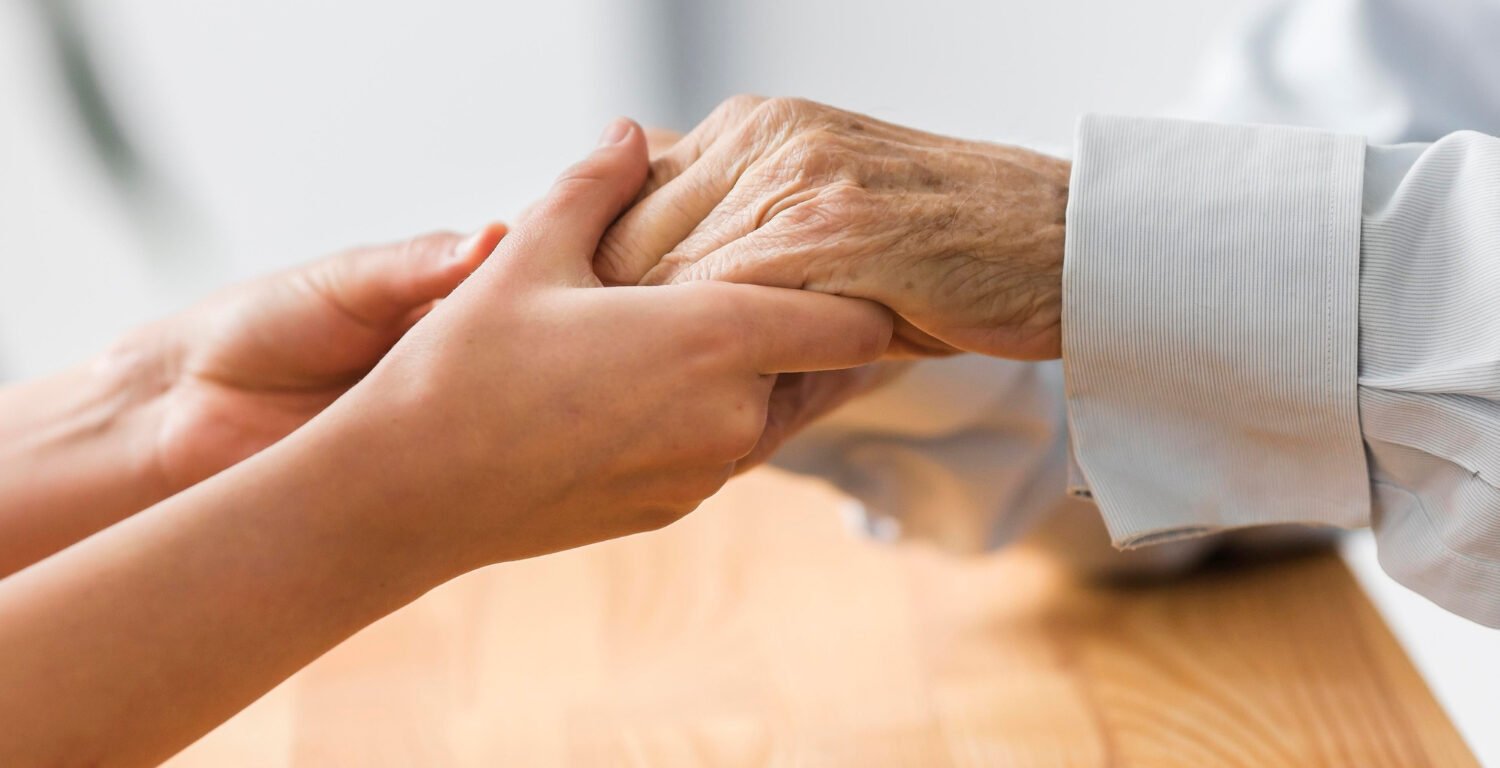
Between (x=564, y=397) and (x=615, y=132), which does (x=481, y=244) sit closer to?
(x=615, y=132)

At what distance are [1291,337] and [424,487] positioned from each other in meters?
0.42

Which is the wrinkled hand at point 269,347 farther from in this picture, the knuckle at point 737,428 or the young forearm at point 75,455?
the knuckle at point 737,428

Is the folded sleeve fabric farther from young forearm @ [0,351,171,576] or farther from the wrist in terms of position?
young forearm @ [0,351,171,576]

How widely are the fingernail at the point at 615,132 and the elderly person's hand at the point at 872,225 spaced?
0.12 feet

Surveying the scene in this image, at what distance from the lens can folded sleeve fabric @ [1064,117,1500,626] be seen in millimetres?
574

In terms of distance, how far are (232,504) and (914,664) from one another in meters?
0.43

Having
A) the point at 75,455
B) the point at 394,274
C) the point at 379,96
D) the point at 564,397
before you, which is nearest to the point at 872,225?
the point at 564,397

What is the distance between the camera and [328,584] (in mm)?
490

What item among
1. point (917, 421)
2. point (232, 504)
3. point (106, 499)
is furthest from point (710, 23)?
point (232, 504)

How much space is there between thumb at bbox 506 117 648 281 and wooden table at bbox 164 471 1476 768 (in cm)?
29

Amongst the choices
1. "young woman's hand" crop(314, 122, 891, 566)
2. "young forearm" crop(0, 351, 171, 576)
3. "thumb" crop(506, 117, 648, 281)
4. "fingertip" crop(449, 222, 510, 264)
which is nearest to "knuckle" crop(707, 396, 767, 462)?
"young woman's hand" crop(314, 122, 891, 566)

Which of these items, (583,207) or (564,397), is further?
(583,207)

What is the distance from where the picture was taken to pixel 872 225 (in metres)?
0.62

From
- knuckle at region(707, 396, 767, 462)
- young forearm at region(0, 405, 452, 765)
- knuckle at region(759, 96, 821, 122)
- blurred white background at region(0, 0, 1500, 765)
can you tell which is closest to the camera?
young forearm at region(0, 405, 452, 765)
